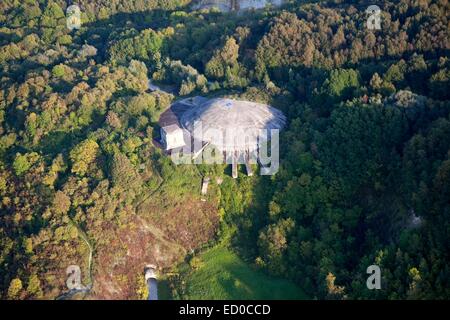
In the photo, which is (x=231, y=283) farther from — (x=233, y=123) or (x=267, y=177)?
(x=233, y=123)

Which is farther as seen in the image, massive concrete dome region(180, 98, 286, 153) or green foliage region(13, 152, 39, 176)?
massive concrete dome region(180, 98, 286, 153)

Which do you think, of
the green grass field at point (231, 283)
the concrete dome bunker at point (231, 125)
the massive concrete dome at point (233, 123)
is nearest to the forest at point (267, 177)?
the green grass field at point (231, 283)

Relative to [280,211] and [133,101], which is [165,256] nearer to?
[280,211]

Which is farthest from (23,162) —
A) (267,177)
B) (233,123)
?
(267,177)

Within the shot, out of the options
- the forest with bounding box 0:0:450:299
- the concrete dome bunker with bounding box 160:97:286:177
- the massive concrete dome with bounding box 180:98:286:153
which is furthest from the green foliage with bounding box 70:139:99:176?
the massive concrete dome with bounding box 180:98:286:153

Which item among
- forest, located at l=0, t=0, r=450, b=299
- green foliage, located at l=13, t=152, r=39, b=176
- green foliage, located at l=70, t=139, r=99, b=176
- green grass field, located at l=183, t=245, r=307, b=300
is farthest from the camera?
green foliage, located at l=13, t=152, r=39, b=176

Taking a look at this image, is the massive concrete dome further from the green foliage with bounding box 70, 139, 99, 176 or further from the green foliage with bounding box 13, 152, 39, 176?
the green foliage with bounding box 13, 152, 39, 176
